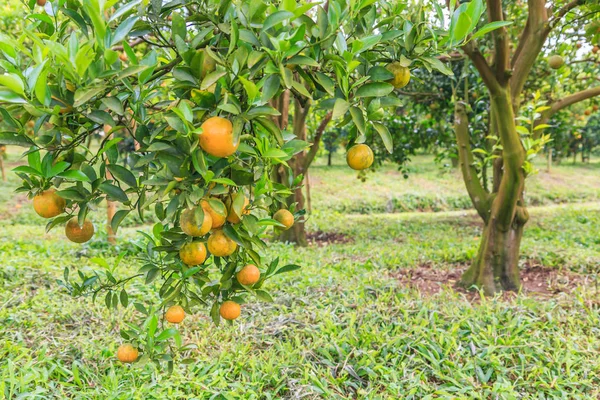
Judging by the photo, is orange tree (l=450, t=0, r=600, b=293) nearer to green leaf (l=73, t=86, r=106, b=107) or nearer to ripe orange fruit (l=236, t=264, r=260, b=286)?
ripe orange fruit (l=236, t=264, r=260, b=286)

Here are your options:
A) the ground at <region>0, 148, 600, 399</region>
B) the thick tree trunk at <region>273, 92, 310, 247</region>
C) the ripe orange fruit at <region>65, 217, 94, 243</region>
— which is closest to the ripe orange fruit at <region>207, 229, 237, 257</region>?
the ripe orange fruit at <region>65, 217, 94, 243</region>

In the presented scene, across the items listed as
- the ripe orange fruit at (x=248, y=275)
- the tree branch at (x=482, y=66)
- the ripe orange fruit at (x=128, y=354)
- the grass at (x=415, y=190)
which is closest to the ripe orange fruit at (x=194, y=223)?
the ripe orange fruit at (x=248, y=275)

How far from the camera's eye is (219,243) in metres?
1.07

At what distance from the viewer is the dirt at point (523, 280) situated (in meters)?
3.34

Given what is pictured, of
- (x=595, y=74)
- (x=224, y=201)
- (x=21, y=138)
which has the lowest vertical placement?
(x=224, y=201)

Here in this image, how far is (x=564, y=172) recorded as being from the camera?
1543 cm

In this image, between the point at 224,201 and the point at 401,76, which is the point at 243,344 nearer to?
the point at 224,201

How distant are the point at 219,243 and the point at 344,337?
1599 millimetres

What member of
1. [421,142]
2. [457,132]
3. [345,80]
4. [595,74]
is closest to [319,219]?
→ [421,142]

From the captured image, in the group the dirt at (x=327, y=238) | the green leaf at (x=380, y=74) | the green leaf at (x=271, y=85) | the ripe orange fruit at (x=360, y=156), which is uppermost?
the green leaf at (x=380, y=74)

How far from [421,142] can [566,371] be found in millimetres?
4370

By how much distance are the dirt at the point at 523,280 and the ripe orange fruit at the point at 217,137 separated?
2625 mm

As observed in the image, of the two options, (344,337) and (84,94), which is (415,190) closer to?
(344,337)

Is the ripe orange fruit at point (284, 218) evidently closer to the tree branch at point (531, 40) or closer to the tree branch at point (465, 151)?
the tree branch at point (531, 40)
